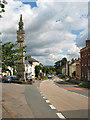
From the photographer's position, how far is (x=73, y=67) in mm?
75062

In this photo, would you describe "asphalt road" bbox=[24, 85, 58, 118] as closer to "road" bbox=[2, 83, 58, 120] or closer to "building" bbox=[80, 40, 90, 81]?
"road" bbox=[2, 83, 58, 120]

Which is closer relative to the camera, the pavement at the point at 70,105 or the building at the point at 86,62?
the pavement at the point at 70,105

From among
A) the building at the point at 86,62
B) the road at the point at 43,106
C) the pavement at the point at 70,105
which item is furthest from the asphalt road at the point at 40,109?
the building at the point at 86,62

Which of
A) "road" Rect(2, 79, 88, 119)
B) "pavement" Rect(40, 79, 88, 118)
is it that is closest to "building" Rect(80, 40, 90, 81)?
"pavement" Rect(40, 79, 88, 118)

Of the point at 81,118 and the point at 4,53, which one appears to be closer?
the point at 81,118

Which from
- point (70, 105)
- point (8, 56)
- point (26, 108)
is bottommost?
point (70, 105)

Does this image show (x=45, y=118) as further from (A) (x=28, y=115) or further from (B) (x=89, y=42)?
(B) (x=89, y=42)

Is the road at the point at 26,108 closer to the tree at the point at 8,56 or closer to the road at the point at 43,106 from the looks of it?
the road at the point at 43,106

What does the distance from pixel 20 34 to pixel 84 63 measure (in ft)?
64.5

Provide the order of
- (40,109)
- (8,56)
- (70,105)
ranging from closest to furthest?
(40,109), (70,105), (8,56)

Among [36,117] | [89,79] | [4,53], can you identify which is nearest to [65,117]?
[36,117]

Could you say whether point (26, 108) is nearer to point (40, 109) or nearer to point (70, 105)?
point (40, 109)

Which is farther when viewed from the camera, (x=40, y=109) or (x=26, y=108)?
(x=26, y=108)

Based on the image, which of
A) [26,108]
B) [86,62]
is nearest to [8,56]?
[26,108]
